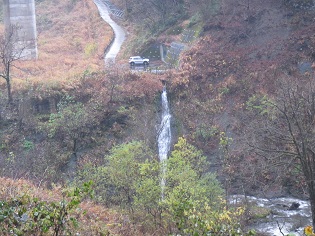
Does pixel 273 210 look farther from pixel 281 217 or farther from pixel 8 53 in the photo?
pixel 8 53

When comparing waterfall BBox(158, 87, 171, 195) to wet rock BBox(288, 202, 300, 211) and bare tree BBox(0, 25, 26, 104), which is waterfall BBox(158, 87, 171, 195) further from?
bare tree BBox(0, 25, 26, 104)

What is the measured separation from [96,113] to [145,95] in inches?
167

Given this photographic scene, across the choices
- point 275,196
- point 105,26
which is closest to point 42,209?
point 275,196

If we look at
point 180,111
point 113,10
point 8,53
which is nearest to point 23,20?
point 8,53

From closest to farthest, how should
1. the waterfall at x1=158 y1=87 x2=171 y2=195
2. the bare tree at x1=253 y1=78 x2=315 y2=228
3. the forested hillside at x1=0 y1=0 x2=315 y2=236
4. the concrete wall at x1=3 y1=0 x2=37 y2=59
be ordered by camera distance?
the bare tree at x1=253 y1=78 x2=315 y2=228 → the forested hillside at x1=0 y1=0 x2=315 y2=236 → the waterfall at x1=158 y1=87 x2=171 y2=195 → the concrete wall at x1=3 y1=0 x2=37 y2=59

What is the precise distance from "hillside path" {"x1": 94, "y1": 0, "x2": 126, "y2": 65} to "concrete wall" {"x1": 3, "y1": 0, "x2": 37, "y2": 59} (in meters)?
7.19

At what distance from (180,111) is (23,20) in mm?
17433

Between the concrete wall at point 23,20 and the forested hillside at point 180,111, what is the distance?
5.44 feet

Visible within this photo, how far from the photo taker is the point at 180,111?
3269 centimetres

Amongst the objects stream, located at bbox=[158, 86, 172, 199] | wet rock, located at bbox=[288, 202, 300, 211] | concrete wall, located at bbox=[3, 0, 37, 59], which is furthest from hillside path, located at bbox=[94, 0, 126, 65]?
wet rock, located at bbox=[288, 202, 300, 211]

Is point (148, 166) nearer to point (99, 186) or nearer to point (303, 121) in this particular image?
point (99, 186)

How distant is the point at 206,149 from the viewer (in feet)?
97.2

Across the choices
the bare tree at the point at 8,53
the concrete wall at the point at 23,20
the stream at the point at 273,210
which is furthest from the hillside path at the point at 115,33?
the stream at the point at 273,210

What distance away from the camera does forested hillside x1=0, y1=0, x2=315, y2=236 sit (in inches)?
732
